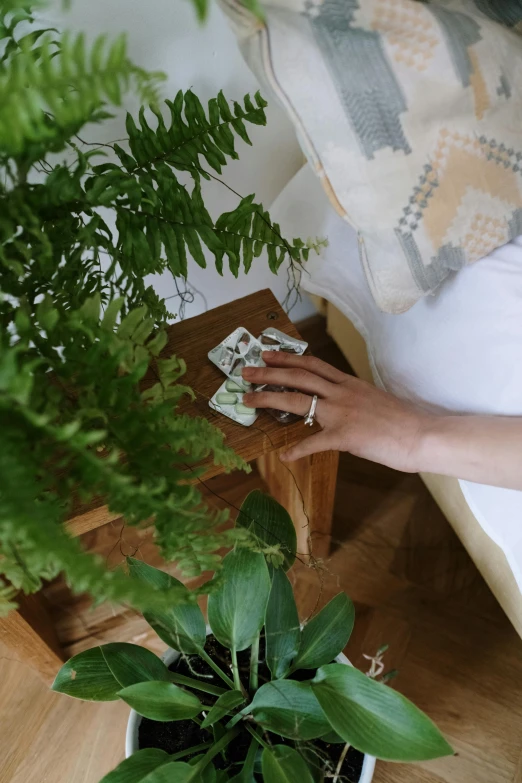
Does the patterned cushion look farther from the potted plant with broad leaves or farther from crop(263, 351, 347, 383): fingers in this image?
the potted plant with broad leaves

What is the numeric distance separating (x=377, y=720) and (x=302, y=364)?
396 mm

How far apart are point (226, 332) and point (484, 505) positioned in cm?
40

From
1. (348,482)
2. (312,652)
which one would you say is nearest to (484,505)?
(312,652)

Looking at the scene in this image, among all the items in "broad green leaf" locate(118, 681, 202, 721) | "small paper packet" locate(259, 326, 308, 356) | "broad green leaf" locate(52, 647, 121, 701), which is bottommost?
"broad green leaf" locate(118, 681, 202, 721)

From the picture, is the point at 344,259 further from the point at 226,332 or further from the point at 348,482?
the point at 348,482

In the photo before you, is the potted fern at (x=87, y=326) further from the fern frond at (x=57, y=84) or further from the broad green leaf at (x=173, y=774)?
the broad green leaf at (x=173, y=774)

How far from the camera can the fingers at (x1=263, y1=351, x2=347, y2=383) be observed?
2.38ft

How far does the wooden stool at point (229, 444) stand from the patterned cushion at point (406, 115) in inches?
7.6

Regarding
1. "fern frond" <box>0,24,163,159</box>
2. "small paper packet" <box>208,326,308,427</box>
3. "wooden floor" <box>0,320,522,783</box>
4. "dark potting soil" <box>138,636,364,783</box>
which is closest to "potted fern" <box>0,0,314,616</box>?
"fern frond" <box>0,24,163,159</box>

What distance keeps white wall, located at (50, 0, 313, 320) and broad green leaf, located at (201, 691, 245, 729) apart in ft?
2.14

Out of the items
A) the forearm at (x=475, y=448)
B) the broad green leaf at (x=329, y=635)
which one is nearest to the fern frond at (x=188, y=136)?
the forearm at (x=475, y=448)

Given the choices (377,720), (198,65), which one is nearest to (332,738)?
(377,720)

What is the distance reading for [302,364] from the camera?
73 cm

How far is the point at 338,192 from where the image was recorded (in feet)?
2.08
